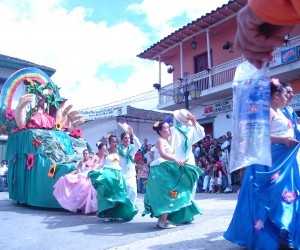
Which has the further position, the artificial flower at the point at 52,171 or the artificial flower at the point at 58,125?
the artificial flower at the point at 58,125

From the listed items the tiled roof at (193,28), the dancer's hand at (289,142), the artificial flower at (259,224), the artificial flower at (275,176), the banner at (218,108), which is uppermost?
the tiled roof at (193,28)

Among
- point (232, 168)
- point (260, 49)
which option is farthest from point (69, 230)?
point (260, 49)

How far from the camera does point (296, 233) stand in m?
3.33

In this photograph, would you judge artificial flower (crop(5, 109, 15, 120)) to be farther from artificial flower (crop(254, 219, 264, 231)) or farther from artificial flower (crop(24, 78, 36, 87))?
artificial flower (crop(254, 219, 264, 231))

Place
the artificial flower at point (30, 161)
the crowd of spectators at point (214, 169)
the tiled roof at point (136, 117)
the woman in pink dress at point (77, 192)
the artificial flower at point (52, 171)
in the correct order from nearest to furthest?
1. the woman in pink dress at point (77, 192)
2. the artificial flower at point (52, 171)
3. the artificial flower at point (30, 161)
4. the crowd of spectators at point (214, 169)
5. the tiled roof at point (136, 117)

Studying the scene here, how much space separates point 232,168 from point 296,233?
6.54ft

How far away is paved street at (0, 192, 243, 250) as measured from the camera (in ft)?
13.9

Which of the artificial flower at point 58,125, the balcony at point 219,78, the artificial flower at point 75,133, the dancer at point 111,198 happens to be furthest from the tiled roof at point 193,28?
the dancer at point 111,198

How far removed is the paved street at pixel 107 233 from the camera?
4223 millimetres

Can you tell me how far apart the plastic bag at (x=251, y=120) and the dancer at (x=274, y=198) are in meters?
1.88

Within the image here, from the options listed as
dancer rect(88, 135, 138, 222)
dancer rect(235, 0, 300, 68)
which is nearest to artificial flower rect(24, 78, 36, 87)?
dancer rect(88, 135, 138, 222)

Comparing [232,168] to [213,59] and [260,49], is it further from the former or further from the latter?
[213,59]

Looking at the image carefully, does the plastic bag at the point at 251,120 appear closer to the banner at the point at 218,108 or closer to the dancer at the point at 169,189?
the dancer at the point at 169,189

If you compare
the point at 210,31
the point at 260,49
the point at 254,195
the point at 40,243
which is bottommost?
the point at 40,243
